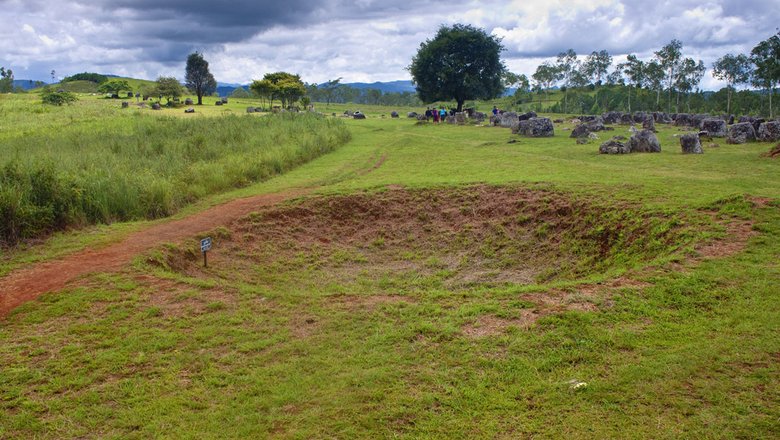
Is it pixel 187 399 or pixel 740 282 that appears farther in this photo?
pixel 740 282

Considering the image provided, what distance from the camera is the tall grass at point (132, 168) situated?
10.7 meters

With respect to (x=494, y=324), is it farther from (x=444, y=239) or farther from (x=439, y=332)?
(x=444, y=239)

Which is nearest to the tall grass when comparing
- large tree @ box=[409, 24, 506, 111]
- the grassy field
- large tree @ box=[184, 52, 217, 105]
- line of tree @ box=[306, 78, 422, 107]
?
the grassy field

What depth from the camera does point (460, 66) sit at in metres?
50.6

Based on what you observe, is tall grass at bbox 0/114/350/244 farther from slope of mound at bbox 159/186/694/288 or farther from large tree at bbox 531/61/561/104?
large tree at bbox 531/61/561/104

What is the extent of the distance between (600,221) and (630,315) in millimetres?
4810

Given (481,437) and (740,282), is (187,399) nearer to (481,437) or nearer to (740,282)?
(481,437)

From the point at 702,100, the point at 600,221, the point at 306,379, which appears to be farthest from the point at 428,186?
the point at 702,100

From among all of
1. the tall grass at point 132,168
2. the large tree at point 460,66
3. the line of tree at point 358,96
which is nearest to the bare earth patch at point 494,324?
the tall grass at point 132,168

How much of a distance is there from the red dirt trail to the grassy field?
1.16 ft

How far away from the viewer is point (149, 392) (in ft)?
17.4

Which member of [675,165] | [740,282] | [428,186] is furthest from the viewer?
[675,165]

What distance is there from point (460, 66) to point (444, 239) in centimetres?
4143

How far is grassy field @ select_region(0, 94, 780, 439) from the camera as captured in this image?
4.78 m
